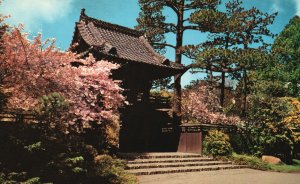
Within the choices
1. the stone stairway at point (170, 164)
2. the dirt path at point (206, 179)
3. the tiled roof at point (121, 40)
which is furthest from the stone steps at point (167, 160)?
the tiled roof at point (121, 40)

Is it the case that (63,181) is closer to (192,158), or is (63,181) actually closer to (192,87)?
(192,158)

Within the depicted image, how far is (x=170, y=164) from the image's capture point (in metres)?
17.0

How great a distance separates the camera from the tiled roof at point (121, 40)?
21.9 m

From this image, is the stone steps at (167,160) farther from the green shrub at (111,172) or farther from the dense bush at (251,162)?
the green shrub at (111,172)

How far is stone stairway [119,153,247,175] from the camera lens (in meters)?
15.3

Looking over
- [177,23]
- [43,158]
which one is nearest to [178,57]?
[177,23]

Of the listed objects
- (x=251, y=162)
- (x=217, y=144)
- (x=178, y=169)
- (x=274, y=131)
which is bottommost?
(x=178, y=169)

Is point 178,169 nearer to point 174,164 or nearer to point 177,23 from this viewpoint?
point 174,164

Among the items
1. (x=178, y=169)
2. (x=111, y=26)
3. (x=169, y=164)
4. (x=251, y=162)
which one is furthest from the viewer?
(x=111, y=26)

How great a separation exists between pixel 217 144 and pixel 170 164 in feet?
15.2

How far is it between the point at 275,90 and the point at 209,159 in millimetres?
18012

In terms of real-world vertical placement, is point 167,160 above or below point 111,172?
above

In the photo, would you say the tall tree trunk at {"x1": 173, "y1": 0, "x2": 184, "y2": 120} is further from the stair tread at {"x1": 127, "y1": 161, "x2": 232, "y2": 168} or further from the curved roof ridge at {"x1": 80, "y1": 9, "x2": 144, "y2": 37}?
the stair tread at {"x1": 127, "y1": 161, "x2": 232, "y2": 168}

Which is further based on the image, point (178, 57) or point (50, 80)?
point (178, 57)
